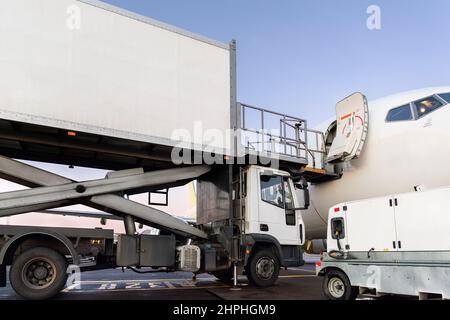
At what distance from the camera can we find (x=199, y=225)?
38.8ft

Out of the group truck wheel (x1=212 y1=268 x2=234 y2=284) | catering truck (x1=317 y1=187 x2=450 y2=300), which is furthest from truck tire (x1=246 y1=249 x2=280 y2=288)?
catering truck (x1=317 y1=187 x2=450 y2=300)

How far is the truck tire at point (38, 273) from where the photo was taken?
279 inches

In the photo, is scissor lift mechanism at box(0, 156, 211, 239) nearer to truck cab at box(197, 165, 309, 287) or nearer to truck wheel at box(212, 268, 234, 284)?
truck cab at box(197, 165, 309, 287)

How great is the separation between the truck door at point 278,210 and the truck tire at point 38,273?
196 inches

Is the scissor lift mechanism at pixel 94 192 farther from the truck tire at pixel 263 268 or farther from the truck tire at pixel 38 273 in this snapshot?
the truck tire at pixel 263 268

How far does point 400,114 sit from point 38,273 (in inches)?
368

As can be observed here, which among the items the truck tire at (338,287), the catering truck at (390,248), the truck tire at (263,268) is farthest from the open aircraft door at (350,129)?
the truck tire at (338,287)

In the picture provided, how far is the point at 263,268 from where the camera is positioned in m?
9.73

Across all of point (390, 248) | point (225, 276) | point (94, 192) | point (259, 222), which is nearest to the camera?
point (390, 248)

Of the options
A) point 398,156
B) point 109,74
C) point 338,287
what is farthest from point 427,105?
point 109,74

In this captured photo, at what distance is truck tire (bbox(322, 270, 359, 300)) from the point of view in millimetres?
7420

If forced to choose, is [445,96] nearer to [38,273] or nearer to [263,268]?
[263,268]

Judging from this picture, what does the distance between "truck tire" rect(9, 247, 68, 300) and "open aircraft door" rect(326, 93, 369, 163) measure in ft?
24.9
